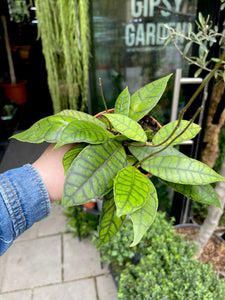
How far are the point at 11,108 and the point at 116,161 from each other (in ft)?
11.8

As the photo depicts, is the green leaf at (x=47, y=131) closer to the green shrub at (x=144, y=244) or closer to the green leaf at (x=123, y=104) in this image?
the green leaf at (x=123, y=104)

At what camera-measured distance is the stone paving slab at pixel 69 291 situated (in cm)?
170

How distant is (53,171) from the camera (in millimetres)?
758

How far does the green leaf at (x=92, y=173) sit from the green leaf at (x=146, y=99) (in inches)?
5.6

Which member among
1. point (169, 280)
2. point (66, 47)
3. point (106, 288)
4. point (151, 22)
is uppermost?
point (151, 22)

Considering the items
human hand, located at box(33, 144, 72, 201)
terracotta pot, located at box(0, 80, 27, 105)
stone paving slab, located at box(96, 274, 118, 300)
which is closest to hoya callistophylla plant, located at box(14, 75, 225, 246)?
human hand, located at box(33, 144, 72, 201)

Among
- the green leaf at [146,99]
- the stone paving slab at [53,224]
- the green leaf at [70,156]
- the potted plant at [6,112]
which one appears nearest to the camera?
the green leaf at [70,156]

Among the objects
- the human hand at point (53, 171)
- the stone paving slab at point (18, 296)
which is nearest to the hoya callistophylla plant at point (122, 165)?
the human hand at point (53, 171)

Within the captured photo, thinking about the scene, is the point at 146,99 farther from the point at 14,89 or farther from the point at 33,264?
the point at 14,89

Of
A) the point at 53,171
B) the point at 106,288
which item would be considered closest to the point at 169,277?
the point at 106,288

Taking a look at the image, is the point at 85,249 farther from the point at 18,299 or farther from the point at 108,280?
the point at 18,299

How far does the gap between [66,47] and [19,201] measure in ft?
4.01

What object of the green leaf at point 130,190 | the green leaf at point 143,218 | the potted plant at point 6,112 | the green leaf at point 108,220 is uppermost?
the green leaf at point 130,190

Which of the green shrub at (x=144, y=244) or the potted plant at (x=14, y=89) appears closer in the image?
the green shrub at (x=144, y=244)
